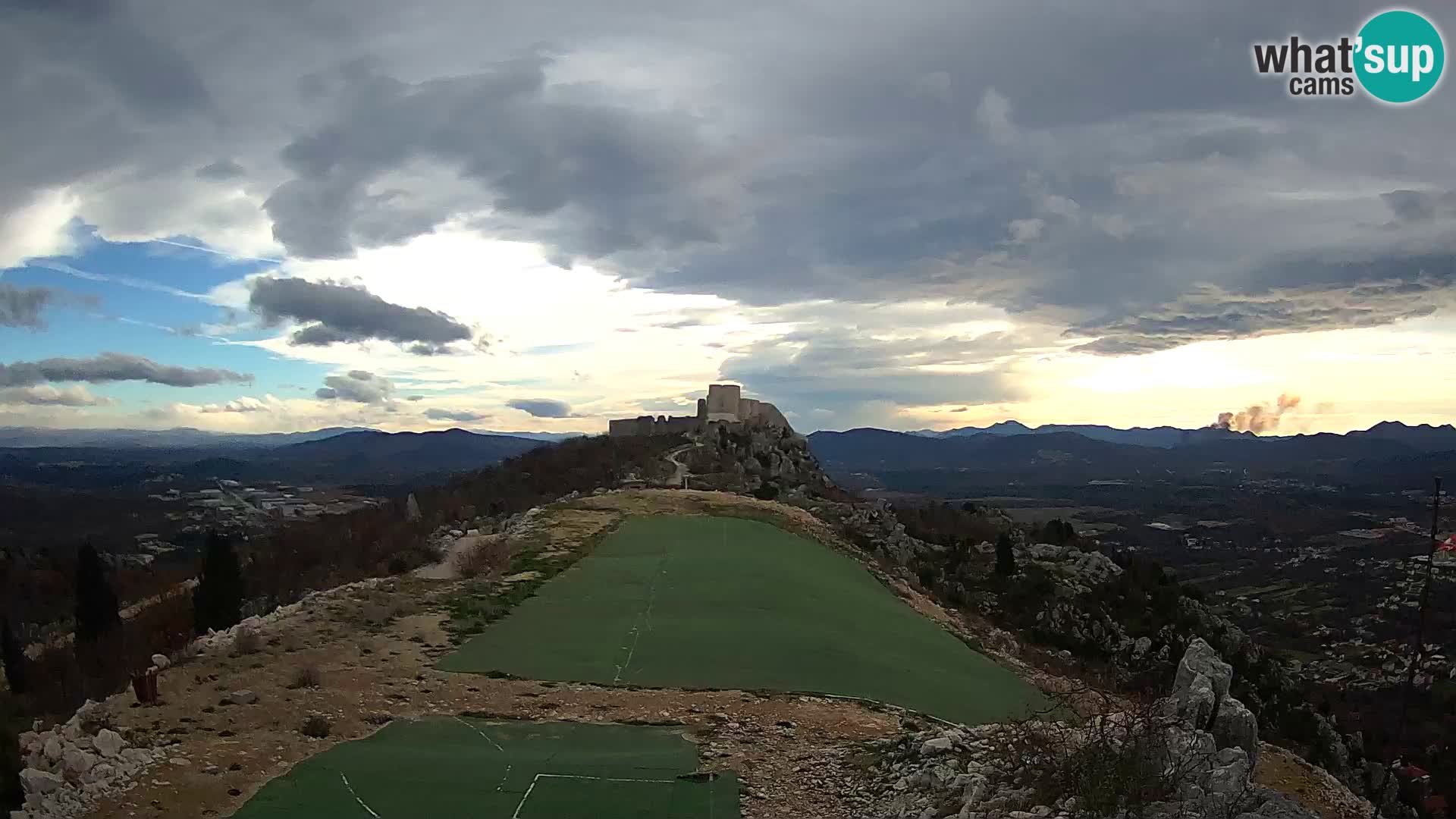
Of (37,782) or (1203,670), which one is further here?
(1203,670)

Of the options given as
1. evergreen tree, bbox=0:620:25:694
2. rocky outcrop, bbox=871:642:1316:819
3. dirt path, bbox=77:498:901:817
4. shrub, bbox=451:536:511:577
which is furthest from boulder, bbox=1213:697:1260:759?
evergreen tree, bbox=0:620:25:694

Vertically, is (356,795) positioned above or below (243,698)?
below

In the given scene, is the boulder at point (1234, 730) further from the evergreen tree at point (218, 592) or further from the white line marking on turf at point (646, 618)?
the evergreen tree at point (218, 592)

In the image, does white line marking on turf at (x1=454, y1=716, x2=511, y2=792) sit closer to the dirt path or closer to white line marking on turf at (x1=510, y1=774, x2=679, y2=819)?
white line marking on turf at (x1=510, y1=774, x2=679, y2=819)

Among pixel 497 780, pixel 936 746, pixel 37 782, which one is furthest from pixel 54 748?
pixel 936 746

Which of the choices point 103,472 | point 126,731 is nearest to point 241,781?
point 126,731

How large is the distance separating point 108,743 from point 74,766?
49 cm

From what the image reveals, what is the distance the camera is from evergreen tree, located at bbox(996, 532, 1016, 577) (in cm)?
4091

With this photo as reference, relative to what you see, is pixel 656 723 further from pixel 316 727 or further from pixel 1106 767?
pixel 1106 767

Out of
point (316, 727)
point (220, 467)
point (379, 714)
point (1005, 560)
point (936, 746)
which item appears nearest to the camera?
point (936, 746)

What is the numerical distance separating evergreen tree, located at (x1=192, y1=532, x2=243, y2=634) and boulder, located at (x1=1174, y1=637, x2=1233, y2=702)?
16303mm

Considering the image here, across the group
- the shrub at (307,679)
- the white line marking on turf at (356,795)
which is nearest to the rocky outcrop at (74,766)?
the white line marking on turf at (356,795)

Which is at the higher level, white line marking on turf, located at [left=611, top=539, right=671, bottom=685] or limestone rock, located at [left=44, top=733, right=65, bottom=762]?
limestone rock, located at [left=44, top=733, right=65, bottom=762]

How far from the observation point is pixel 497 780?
8.66 m
